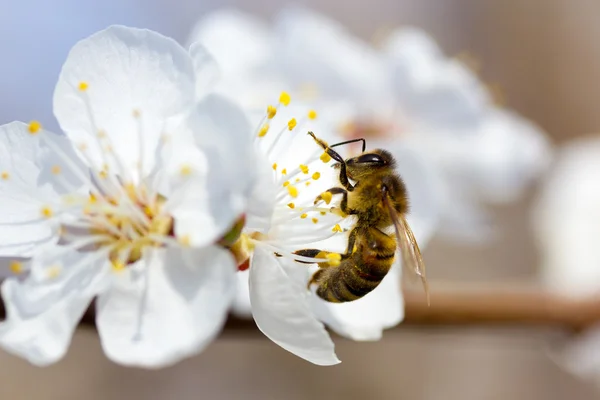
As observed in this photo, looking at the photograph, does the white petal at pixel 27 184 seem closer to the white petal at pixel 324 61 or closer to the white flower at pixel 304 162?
the white flower at pixel 304 162

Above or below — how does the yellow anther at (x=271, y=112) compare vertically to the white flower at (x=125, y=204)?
above

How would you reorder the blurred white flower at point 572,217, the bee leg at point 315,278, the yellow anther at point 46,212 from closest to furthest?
the yellow anther at point 46,212
the bee leg at point 315,278
the blurred white flower at point 572,217

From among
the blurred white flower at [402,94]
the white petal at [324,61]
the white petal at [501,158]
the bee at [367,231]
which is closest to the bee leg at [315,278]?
the bee at [367,231]

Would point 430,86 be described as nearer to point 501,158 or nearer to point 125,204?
point 501,158

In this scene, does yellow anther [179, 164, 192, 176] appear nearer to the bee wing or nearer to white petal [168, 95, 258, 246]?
white petal [168, 95, 258, 246]

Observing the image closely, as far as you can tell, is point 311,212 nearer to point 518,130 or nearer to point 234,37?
point 234,37

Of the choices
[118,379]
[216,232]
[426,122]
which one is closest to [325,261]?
[216,232]

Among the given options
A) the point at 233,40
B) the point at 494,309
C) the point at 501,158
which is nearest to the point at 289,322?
the point at 494,309
